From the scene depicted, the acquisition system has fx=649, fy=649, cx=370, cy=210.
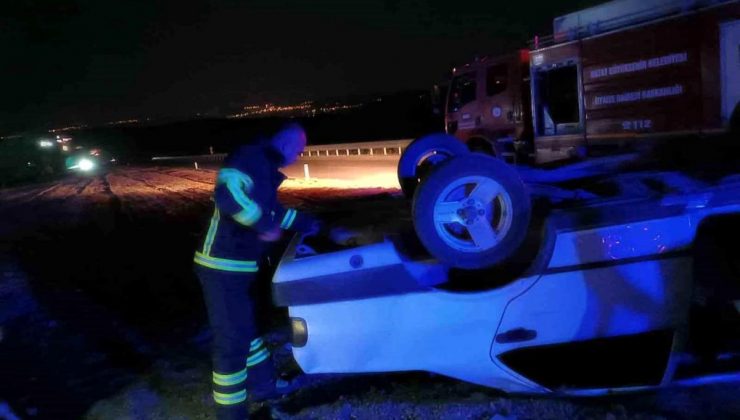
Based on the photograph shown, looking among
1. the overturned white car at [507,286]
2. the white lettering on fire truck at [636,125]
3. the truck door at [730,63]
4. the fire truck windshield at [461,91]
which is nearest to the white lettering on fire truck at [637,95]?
the white lettering on fire truck at [636,125]

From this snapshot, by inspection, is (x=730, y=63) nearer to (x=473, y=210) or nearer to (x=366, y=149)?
(x=473, y=210)

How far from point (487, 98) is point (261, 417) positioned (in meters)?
9.39

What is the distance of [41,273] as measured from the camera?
854 centimetres

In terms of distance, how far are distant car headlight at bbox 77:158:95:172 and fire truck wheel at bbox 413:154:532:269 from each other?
33.7 meters

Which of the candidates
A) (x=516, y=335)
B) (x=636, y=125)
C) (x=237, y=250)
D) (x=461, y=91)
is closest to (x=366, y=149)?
(x=461, y=91)

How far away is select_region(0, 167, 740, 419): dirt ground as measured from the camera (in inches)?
137

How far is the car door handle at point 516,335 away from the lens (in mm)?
3211

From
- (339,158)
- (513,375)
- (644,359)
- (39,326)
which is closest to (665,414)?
(644,359)

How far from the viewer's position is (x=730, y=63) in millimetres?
7730

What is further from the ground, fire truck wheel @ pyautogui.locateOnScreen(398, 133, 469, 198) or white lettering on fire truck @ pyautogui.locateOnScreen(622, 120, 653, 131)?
fire truck wheel @ pyautogui.locateOnScreen(398, 133, 469, 198)

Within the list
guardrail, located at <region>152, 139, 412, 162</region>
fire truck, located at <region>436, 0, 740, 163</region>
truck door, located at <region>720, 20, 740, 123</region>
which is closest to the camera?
truck door, located at <region>720, 20, 740, 123</region>

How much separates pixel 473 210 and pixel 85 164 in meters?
34.2

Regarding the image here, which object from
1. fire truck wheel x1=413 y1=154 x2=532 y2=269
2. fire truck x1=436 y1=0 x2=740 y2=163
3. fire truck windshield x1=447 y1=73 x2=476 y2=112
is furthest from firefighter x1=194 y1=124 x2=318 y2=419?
fire truck windshield x1=447 y1=73 x2=476 y2=112

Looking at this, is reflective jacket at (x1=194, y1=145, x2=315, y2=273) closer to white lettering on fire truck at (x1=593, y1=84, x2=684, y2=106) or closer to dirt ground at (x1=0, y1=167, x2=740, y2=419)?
dirt ground at (x1=0, y1=167, x2=740, y2=419)
